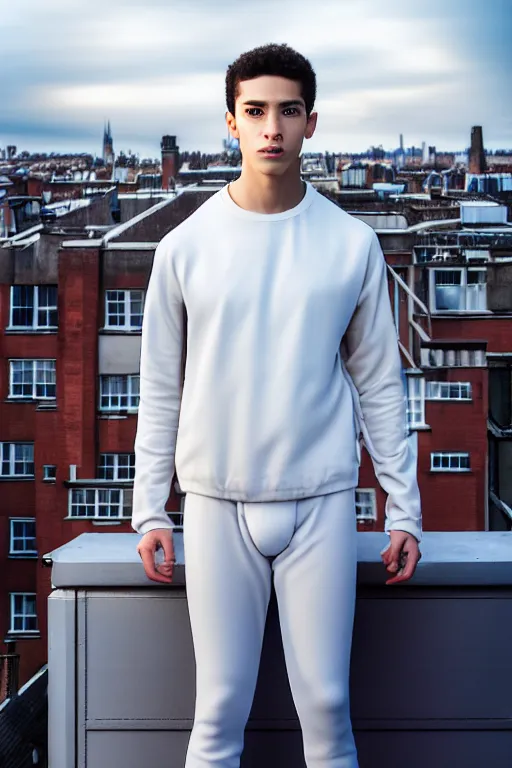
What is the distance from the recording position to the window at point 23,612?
411 cm

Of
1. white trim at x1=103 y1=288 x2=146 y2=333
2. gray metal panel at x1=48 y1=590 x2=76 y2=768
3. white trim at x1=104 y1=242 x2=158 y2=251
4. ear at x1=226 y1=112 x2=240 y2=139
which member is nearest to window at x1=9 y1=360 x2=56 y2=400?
white trim at x1=103 y1=288 x2=146 y2=333

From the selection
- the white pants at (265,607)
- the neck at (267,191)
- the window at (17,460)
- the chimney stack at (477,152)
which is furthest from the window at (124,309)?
the white pants at (265,607)

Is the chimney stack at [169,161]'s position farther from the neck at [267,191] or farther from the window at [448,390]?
the neck at [267,191]

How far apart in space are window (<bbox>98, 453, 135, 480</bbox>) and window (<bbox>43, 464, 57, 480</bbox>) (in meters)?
0.19

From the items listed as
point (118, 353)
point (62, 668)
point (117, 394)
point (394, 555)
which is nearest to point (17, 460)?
point (117, 394)

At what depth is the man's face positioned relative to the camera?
6.04ft

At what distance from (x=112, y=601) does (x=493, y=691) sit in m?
0.97

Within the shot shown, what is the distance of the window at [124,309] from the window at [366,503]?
1.17 m

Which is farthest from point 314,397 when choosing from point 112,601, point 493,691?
point 493,691

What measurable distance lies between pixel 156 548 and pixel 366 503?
2.16 meters

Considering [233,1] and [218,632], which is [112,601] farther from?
[233,1]

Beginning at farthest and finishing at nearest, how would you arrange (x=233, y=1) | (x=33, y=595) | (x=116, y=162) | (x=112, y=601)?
(x=33, y=595)
(x=116, y=162)
(x=233, y=1)
(x=112, y=601)

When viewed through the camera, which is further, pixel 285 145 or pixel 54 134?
pixel 54 134

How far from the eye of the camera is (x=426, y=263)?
3.93m
